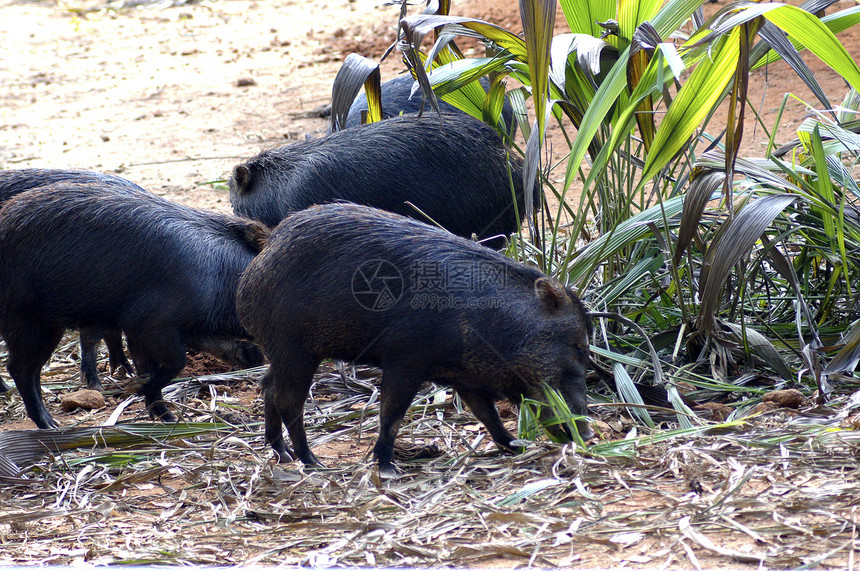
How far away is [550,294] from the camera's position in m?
3.01

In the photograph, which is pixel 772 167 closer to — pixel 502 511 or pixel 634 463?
pixel 634 463

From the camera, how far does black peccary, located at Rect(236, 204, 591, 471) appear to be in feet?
9.88

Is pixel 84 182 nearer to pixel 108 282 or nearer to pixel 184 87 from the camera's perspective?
pixel 108 282

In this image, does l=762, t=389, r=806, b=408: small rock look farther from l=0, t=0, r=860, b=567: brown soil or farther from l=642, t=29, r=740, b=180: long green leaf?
l=642, t=29, r=740, b=180: long green leaf

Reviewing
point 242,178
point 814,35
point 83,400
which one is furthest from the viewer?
point 242,178

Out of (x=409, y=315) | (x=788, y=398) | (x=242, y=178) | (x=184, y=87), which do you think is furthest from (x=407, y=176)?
(x=184, y=87)

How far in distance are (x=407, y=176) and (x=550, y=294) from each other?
5.83 ft

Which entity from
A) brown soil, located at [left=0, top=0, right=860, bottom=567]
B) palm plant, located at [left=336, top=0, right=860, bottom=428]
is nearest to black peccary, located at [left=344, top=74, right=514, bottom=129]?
palm plant, located at [left=336, top=0, right=860, bottom=428]

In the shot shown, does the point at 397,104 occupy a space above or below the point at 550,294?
above

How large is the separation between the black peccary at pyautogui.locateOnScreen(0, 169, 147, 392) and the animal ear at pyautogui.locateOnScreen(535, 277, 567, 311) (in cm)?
216

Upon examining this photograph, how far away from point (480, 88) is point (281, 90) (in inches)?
230

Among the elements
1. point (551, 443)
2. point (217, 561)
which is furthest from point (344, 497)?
point (551, 443)

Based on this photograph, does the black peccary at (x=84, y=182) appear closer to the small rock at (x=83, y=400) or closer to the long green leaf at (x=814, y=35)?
the small rock at (x=83, y=400)

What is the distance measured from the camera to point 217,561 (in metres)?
2.47
